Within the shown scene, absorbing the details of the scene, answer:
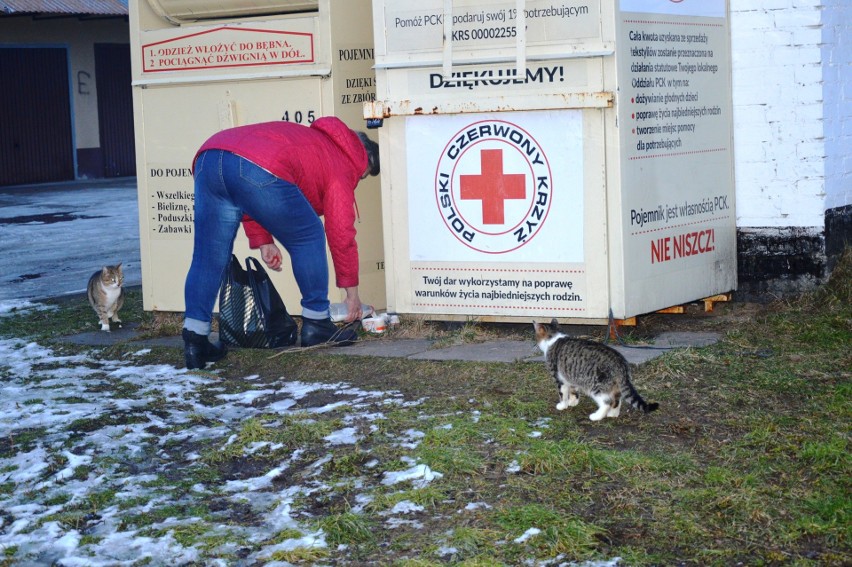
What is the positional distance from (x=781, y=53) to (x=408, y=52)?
2511mm

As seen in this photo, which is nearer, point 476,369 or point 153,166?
point 476,369

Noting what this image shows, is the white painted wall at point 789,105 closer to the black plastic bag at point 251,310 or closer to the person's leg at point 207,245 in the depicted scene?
the black plastic bag at point 251,310

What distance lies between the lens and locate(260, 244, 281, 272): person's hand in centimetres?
767

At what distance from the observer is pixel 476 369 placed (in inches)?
261

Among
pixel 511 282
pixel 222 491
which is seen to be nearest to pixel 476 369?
pixel 511 282

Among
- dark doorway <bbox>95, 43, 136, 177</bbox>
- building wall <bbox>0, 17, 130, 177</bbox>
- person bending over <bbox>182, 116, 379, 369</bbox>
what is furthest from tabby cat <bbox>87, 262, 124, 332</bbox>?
dark doorway <bbox>95, 43, 136, 177</bbox>

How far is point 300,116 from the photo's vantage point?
811 centimetres

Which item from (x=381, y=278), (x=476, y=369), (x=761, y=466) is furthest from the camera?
(x=381, y=278)

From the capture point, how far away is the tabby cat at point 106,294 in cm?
880

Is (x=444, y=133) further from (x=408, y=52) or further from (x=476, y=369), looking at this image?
(x=476, y=369)

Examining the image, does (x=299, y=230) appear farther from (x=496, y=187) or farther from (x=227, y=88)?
(x=227, y=88)

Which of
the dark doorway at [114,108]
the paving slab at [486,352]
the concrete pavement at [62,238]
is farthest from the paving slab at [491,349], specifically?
the dark doorway at [114,108]

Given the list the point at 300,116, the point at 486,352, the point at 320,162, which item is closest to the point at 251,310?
the point at 320,162

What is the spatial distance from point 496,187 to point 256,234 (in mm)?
1599
